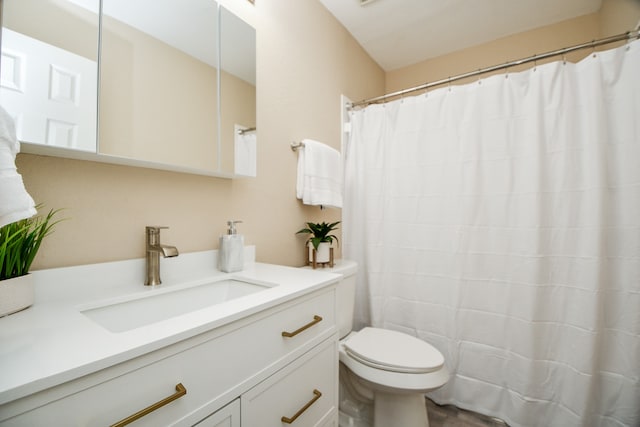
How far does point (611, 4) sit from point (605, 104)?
0.90 meters

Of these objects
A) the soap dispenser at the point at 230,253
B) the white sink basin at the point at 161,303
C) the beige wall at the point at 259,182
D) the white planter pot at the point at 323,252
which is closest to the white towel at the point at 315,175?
the beige wall at the point at 259,182

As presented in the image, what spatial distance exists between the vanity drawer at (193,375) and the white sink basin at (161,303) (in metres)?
0.19

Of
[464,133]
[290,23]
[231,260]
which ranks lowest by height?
[231,260]

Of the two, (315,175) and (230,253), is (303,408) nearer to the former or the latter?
(230,253)

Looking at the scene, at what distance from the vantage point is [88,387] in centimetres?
43

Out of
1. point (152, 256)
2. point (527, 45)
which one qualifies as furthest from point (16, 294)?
point (527, 45)

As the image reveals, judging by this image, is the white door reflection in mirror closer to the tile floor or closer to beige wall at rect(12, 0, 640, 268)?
beige wall at rect(12, 0, 640, 268)

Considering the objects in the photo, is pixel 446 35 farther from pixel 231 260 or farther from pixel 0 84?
pixel 0 84

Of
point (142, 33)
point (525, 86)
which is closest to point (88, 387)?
point (142, 33)

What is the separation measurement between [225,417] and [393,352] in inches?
34.5

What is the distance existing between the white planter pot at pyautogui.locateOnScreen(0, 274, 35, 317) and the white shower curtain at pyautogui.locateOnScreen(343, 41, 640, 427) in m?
1.59

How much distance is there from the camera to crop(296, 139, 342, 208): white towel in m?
1.54

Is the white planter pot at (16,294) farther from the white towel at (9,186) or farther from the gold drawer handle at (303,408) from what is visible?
the gold drawer handle at (303,408)

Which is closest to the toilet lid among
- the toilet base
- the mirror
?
the toilet base
